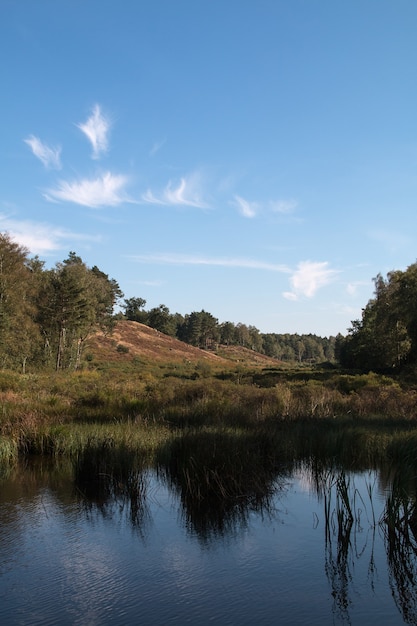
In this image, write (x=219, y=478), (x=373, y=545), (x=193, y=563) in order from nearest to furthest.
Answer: (x=193, y=563) → (x=373, y=545) → (x=219, y=478)

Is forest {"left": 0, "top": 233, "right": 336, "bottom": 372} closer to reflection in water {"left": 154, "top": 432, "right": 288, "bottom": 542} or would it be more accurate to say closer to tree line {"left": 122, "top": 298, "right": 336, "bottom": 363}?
reflection in water {"left": 154, "top": 432, "right": 288, "bottom": 542}

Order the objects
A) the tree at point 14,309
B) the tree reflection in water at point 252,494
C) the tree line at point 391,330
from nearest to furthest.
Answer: the tree reflection in water at point 252,494 → the tree at point 14,309 → the tree line at point 391,330

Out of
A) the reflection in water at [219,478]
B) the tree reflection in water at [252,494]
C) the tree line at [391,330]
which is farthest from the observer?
the tree line at [391,330]

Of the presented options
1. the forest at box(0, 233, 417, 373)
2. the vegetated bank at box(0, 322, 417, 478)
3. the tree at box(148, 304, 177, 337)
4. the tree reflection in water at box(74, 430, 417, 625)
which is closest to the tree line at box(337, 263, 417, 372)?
the forest at box(0, 233, 417, 373)

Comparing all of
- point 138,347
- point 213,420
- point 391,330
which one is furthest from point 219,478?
point 138,347

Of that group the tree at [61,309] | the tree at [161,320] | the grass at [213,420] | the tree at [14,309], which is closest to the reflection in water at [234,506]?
the grass at [213,420]

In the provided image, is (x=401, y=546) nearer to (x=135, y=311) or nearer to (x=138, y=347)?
(x=138, y=347)

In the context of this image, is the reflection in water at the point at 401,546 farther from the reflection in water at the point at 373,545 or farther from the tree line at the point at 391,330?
the tree line at the point at 391,330

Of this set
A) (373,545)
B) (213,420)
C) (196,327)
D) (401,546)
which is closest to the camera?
(401,546)

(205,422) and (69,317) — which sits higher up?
(69,317)

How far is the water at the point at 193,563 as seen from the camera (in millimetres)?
5258

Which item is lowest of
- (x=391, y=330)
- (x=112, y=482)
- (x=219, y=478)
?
(x=112, y=482)

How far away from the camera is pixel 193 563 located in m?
6.41

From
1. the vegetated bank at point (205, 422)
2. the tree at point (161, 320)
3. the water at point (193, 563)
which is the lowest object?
the water at point (193, 563)
